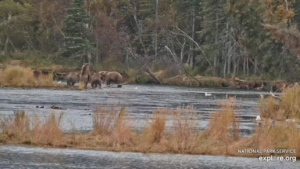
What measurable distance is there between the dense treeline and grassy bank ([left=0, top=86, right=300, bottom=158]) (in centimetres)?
5267

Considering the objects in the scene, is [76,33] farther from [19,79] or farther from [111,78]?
[19,79]

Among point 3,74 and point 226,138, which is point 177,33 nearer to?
point 3,74

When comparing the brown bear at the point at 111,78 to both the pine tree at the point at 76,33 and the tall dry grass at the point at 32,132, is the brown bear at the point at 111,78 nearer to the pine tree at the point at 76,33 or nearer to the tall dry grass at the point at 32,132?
the pine tree at the point at 76,33

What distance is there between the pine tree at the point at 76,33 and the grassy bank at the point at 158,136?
6375cm

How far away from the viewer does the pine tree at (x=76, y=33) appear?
85.5m

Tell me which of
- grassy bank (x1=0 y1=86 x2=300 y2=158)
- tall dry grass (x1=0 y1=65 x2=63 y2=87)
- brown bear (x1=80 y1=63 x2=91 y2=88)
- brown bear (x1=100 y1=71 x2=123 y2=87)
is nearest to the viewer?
grassy bank (x1=0 y1=86 x2=300 y2=158)

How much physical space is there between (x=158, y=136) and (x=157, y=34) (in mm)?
71474

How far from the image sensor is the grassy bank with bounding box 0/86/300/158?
20.8 meters

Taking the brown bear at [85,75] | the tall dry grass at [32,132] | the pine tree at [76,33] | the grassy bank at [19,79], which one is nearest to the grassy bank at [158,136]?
the tall dry grass at [32,132]

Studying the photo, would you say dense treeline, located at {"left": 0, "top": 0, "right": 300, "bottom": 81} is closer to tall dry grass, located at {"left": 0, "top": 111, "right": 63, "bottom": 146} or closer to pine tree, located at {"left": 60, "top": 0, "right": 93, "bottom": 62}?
pine tree, located at {"left": 60, "top": 0, "right": 93, "bottom": 62}

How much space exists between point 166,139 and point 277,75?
61.8m

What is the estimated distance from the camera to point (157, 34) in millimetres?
92312

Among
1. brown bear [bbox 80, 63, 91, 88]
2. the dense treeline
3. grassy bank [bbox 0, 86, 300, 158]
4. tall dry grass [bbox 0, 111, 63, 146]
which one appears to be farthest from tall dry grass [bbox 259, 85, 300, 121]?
the dense treeline

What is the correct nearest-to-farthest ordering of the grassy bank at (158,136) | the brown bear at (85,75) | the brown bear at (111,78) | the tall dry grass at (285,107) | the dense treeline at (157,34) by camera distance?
the grassy bank at (158,136) → the tall dry grass at (285,107) → the brown bear at (85,75) → the brown bear at (111,78) → the dense treeline at (157,34)
